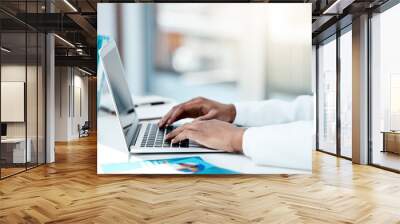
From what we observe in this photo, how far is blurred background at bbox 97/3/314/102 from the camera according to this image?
5.70 metres

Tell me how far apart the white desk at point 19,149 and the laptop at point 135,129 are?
6.02 feet

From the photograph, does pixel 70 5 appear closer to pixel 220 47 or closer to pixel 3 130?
pixel 3 130

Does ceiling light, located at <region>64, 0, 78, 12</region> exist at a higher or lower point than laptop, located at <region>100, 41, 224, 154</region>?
higher

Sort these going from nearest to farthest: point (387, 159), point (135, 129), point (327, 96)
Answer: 1. point (135, 129)
2. point (387, 159)
3. point (327, 96)

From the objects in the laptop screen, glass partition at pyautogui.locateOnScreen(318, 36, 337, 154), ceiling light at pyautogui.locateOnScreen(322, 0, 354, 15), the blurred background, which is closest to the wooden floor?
the laptop screen

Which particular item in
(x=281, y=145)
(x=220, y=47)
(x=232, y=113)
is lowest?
(x=281, y=145)

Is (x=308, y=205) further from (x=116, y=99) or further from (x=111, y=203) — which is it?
(x=116, y=99)

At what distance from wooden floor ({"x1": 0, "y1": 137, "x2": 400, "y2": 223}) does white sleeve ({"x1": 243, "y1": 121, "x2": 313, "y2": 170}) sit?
0.93 ft

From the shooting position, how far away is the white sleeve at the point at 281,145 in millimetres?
5652

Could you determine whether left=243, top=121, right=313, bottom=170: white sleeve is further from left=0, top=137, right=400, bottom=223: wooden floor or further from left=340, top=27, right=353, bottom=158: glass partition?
left=340, top=27, right=353, bottom=158: glass partition

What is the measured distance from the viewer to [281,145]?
5.71 meters

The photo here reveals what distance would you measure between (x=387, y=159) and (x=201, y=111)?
355cm

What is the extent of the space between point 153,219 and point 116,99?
2.12 meters

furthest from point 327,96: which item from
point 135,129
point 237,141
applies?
point 135,129
